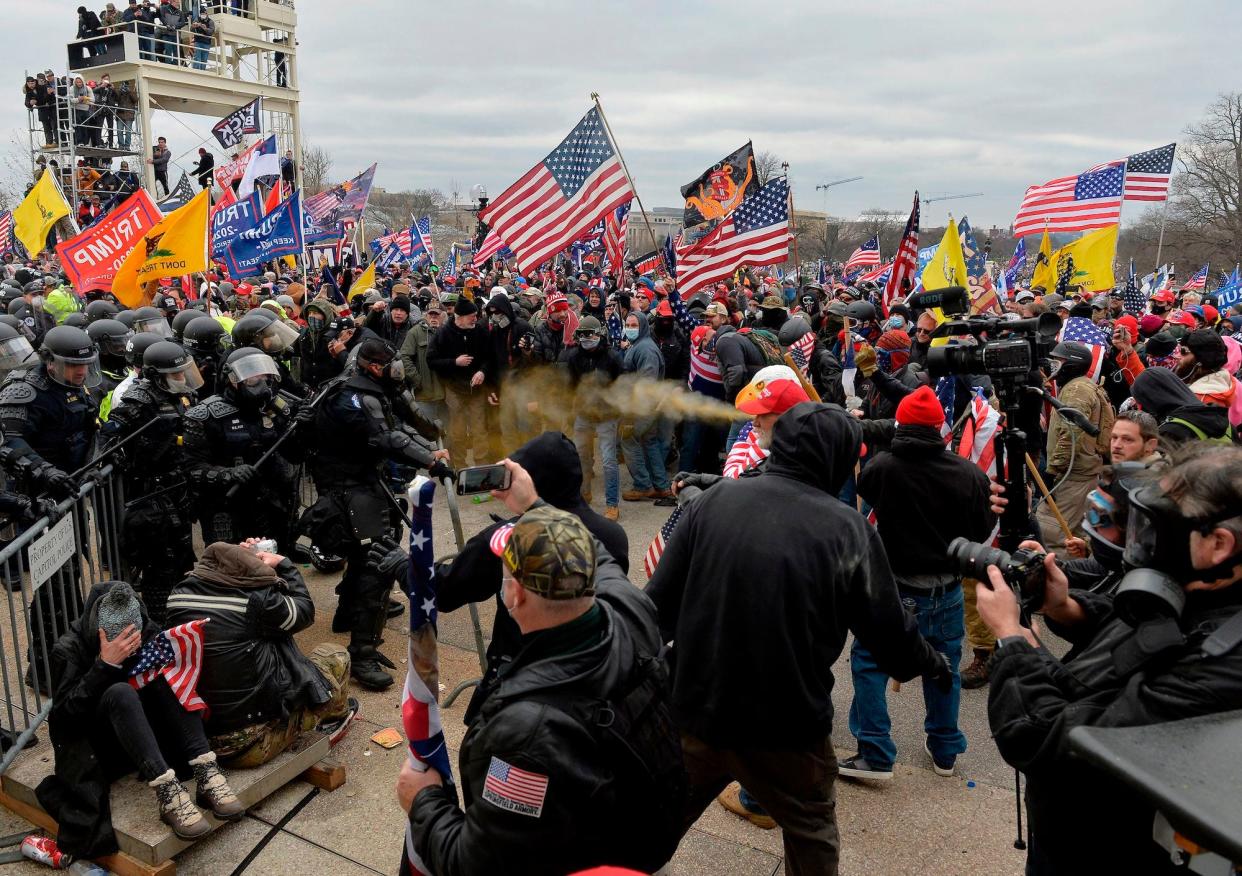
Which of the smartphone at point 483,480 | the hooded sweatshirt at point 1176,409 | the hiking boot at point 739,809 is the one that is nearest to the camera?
the smartphone at point 483,480

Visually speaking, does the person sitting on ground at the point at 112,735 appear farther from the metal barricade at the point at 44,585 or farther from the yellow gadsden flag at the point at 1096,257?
the yellow gadsden flag at the point at 1096,257

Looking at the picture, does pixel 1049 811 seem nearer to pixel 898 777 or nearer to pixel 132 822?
pixel 898 777

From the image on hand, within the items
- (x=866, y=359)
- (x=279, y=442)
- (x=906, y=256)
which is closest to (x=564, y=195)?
(x=866, y=359)

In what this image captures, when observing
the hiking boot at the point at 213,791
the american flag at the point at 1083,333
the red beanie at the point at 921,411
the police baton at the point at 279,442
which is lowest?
the hiking boot at the point at 213,791

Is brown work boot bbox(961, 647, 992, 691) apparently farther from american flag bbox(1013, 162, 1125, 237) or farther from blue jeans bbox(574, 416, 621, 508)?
american flag bbox(1013, 162, 1125, 237)

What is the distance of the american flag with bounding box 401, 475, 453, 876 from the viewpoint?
2.17 m

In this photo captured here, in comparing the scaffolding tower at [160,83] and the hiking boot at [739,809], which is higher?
the scaffolding tower at [160,83]

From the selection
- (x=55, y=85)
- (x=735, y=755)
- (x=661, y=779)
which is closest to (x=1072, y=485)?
(x=735, y=755)

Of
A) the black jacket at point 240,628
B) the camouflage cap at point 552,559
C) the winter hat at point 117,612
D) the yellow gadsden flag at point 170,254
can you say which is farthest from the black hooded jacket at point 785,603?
the yellow gadsden flag at point 170,254

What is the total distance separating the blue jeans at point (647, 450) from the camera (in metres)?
9.25

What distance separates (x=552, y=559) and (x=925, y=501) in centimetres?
276

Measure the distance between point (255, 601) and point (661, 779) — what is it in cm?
266

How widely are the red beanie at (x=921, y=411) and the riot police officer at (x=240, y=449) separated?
393cm

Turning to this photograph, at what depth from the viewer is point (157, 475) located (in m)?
5.68
